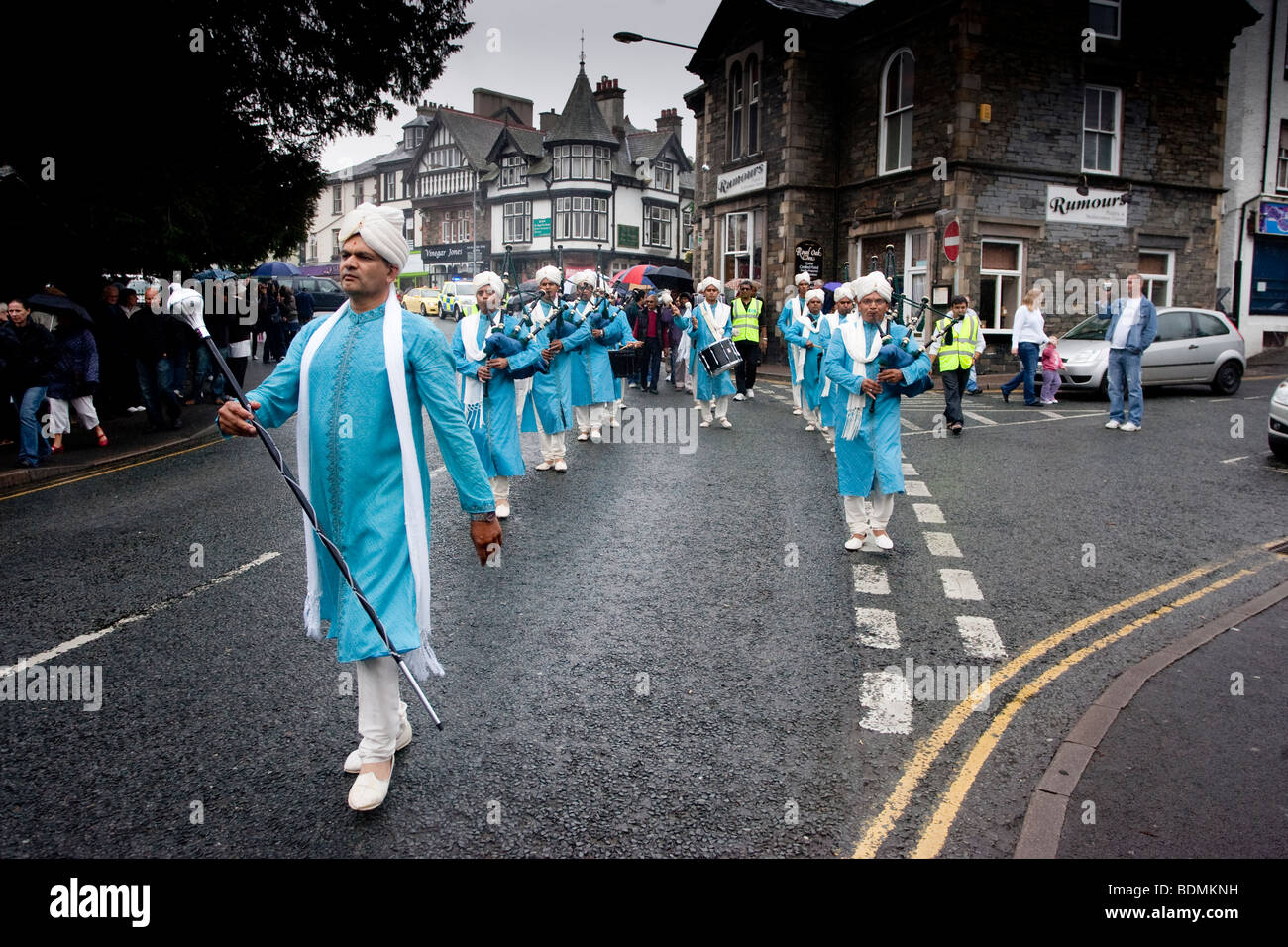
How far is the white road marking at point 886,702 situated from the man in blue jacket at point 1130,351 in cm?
1046

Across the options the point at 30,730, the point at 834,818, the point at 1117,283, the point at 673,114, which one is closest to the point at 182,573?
the point at 30,730

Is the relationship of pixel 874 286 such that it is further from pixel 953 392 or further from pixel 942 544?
pixel 953 392

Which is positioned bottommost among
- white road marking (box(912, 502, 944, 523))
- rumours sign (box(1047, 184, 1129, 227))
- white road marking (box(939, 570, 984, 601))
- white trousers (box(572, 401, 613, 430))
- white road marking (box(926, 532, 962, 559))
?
white road marking (box(939, 570, 984, 601))

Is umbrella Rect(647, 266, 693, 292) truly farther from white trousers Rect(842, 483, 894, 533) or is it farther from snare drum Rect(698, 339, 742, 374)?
white trousers Rect(842, 483, 894, 533)

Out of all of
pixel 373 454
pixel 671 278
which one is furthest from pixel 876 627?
pixel 671 278

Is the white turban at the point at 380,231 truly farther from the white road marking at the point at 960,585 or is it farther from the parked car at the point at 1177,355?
the parked car at the point at 1177,355

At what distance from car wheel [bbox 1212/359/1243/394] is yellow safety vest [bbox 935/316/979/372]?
6948 mm

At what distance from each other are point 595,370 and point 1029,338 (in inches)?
325

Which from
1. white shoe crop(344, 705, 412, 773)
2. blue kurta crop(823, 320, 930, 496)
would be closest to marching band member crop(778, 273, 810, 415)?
blue kurta crop(823, 320, 930, 496)

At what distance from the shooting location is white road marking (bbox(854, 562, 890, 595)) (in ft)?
22.2

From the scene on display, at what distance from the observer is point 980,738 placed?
453 cm

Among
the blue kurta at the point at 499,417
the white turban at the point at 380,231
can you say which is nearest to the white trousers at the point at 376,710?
the white turban at the point at 380,231

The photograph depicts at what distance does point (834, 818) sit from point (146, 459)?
35.5 feet

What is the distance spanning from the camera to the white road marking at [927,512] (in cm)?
887
